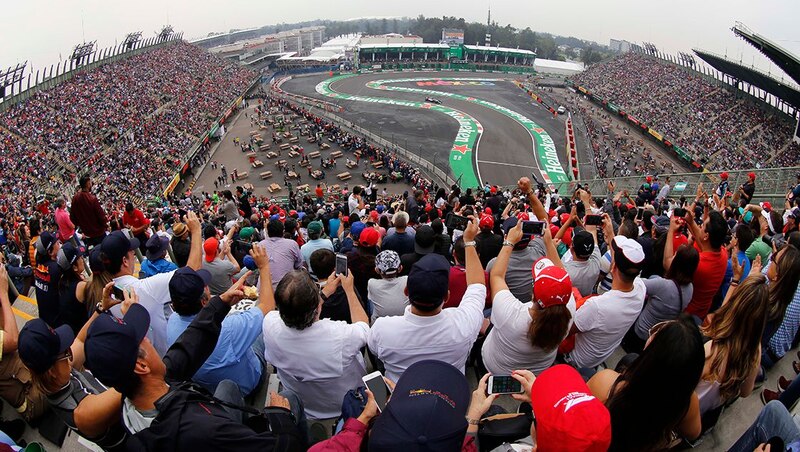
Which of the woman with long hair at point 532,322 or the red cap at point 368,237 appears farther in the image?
the red cap at point 368,237

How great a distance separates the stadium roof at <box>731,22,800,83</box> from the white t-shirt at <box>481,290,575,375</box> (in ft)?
129

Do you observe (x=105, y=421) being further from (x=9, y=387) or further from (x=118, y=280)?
(x=118, y=280)

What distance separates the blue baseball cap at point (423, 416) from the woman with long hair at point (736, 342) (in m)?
2.27

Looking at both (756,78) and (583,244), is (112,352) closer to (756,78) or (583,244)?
(583,244)

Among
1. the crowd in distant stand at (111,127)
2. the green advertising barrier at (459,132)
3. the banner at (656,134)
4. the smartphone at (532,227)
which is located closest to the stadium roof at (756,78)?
the banner at (656,134)

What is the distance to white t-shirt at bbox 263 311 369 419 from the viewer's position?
337 cm

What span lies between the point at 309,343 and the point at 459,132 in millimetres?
45329

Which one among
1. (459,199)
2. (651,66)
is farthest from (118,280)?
(651,66)

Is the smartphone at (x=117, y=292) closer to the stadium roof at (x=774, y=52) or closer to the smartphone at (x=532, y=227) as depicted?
the smartphone at (x=532, y=227)

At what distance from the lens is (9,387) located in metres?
3.58

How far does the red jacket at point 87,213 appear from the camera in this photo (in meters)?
8.40

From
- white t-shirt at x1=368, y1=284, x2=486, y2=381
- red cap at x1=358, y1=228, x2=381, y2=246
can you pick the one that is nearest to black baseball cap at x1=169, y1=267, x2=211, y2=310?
white t-shirt at x1=368, y1=284, x2=486, y2=381

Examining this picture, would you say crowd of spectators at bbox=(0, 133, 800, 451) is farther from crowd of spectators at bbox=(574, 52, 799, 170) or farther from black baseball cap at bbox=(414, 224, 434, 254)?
crowd of spectators at bbox=(574, 52, 799, 170)

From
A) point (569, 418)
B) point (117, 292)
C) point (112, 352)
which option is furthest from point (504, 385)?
point (117, 292)
